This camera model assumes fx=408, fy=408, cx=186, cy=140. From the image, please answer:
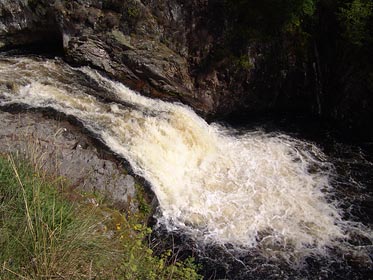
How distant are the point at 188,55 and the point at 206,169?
2466 millimetres

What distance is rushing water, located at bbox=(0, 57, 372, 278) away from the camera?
5617 mm

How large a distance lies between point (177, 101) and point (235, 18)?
1.95 metres

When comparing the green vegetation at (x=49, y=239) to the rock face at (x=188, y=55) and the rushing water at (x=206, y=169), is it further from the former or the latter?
the rock face at (x=188, y=55)

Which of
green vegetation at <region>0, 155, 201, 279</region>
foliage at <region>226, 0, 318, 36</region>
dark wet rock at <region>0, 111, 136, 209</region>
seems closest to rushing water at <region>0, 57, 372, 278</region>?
dark wet rock at <region>0, 111, 136, 209</region>

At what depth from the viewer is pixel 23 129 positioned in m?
5.49

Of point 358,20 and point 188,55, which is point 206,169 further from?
point 358,20

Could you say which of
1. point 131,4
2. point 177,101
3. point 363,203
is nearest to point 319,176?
point 363,203

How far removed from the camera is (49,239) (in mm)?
2496

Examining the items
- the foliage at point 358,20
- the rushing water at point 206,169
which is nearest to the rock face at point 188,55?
the rushing water at point 206,169

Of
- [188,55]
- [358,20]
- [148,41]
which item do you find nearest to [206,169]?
[188,55]

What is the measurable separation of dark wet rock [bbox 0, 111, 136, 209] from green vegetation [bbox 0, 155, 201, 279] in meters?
1.86

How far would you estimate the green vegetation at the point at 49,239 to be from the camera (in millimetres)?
2406

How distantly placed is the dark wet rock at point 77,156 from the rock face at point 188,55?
200 centimetres

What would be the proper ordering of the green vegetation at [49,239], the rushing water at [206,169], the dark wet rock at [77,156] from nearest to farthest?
1. the green vegetation at [49,239]
2. the dark wet rock at [77,156]
3. the rushing water at [206,169]
